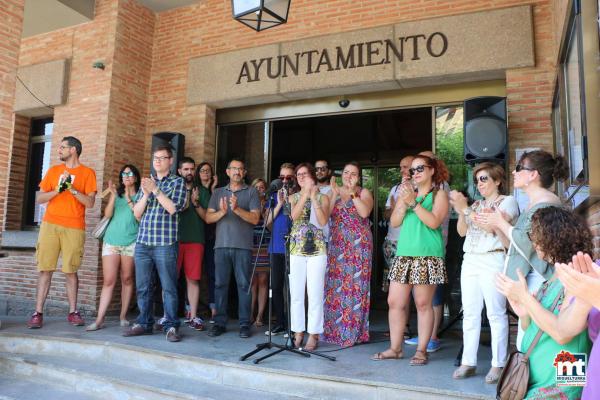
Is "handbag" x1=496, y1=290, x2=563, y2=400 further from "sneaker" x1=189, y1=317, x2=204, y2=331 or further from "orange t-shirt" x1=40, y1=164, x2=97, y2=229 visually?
"orange t-shirt" x1=40, y1=164, x2=97, y2=229

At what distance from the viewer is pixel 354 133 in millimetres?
9109

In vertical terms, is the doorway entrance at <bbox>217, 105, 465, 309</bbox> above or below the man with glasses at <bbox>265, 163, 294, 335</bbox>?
above

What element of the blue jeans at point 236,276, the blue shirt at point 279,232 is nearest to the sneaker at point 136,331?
the blue jeans at point 236,276

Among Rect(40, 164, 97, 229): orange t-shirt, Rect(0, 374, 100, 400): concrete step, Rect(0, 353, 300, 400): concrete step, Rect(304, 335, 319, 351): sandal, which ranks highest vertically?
Rect(40, 164, 97, 229): orange t-shirt

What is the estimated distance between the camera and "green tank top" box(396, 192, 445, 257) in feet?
11.9

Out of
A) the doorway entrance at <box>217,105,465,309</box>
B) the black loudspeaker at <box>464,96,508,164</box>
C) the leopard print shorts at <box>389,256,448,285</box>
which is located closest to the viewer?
the leopard print shorts at <box>389,256,448,285</box>

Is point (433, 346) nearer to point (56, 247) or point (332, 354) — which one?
point (332, 354)

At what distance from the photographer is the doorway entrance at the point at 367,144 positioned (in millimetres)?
5530

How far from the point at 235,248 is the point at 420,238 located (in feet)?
6.09

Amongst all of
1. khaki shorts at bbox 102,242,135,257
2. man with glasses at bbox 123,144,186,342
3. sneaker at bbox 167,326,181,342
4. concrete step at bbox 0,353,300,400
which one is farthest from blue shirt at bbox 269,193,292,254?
concrete step at bbox 0,353,300,400

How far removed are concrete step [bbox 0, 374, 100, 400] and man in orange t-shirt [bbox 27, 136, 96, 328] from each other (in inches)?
35.4

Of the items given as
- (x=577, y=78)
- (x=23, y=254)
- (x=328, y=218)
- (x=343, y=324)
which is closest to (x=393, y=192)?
(x=328, y=218)

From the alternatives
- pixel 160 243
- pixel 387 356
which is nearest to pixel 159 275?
pixel 160 243

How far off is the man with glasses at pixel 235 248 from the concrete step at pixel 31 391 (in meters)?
1.30
